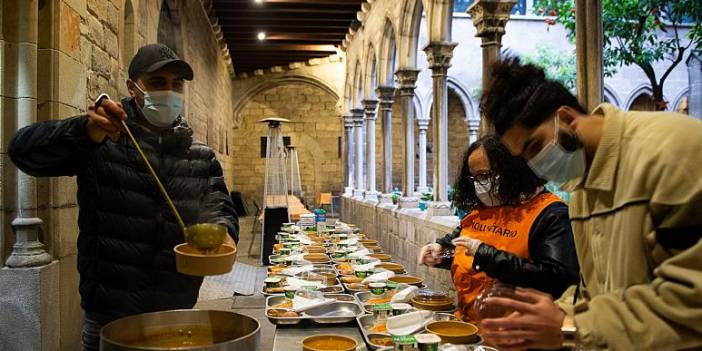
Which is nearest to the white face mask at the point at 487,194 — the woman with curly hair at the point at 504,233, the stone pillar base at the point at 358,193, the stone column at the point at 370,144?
the woman with curly hair at the point at 504,233

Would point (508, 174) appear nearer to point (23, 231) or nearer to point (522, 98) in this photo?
point (522, 98)

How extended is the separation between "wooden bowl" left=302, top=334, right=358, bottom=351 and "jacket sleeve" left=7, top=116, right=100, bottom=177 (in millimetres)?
914

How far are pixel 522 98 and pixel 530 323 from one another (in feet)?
1.68

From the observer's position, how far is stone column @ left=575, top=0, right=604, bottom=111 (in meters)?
3.12

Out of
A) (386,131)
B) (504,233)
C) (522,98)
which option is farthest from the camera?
(386,131)

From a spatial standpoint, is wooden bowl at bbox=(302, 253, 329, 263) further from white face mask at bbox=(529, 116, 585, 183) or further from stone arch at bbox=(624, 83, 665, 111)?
stone arch at bbox=(624, 83, 665, 111)

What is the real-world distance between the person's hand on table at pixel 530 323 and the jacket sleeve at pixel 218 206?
2.90 feet

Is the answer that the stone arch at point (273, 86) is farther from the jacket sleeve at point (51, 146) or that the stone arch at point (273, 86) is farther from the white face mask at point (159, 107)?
the jacket sleeve at point (51, 146)

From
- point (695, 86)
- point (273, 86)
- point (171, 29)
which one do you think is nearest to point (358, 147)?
point (273, 86)

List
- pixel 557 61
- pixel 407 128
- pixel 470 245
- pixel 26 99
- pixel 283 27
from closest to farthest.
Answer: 1. pixel 470 245
2. pixel 26 99
3. pixel 407 128
4. pixel 283 27
5. pixel 557 61

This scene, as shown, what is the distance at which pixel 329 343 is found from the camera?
72.1 inches

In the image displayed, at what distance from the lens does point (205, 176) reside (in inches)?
70.7

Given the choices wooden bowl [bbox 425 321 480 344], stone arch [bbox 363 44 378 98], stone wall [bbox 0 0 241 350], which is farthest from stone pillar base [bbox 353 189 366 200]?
wooden bowl [bbox 425 321 480 344]

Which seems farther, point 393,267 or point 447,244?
point 393,267
